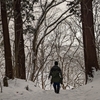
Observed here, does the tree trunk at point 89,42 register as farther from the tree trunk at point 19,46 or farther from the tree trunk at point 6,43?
the tree trunk at point 6,43

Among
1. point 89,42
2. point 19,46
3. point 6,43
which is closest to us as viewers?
point 6,43

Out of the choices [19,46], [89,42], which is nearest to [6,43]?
[19,46]

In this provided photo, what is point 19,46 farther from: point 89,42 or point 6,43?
point 89,42

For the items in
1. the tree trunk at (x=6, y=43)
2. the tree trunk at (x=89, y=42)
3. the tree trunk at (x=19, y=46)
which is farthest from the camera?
the tree trunk at (x=19, y=46)

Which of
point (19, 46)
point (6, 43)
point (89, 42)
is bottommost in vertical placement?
point (19, 46)

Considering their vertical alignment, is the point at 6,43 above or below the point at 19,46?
above

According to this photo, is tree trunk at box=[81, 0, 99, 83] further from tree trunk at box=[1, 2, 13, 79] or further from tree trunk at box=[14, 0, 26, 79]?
tree trunk at box=[1, 2, 13, 79]

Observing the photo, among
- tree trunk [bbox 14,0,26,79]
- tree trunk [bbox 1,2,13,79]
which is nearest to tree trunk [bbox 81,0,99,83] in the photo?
tree trunk [bbox 14,0,26,79]

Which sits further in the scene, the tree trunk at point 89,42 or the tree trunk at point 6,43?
the tree trunk at point 89,42

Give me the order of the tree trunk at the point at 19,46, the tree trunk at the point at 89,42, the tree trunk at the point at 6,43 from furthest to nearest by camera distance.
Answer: the tree trunk at the point at 19,46 → the tree trunk at the point at 89,42 → the tree trunk at the point at 6,43

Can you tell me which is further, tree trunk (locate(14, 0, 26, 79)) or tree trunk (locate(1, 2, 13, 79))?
tree trunk (locate(14, 0, 26, 79))

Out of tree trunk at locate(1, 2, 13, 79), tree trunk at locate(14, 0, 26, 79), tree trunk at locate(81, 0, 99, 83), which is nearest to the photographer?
tree trunk at locate(1, 2, 13, 79)

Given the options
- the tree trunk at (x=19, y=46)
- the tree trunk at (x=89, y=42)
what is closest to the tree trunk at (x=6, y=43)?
the tree trunk at (x=19, y=46)

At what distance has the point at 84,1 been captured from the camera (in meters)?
11.9
